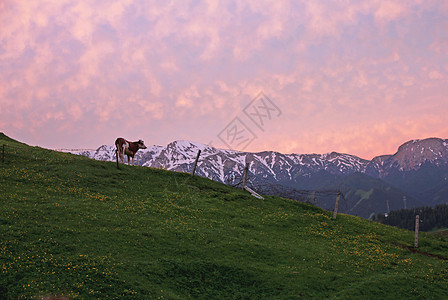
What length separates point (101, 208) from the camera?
28.6 m

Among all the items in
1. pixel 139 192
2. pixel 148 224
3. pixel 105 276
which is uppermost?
pixel 139 192

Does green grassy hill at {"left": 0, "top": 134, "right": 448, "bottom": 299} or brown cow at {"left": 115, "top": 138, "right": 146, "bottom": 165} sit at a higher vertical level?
brown cow at {"left": 115, "top": 138, "right": 146, "bottom": 165}

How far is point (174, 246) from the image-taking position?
23.7 m

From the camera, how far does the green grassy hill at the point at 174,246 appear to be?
57.6 feet

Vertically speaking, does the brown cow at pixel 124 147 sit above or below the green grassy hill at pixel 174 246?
above

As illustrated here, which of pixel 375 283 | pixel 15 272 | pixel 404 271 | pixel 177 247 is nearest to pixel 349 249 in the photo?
pixel 404 271

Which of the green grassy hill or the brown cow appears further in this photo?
the brown cow

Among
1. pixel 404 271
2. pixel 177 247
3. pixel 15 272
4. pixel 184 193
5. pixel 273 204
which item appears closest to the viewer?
pixel 15 272

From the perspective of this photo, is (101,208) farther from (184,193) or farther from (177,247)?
(184,193)

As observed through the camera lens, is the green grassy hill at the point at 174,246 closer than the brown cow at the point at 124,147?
Yes

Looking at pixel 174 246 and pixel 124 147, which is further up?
pixel 124 147

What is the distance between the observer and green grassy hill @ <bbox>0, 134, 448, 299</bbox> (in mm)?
17562

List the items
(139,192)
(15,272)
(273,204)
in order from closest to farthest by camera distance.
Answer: (15,272) → (139,192) → (273,204)

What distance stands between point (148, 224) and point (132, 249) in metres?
5.40
